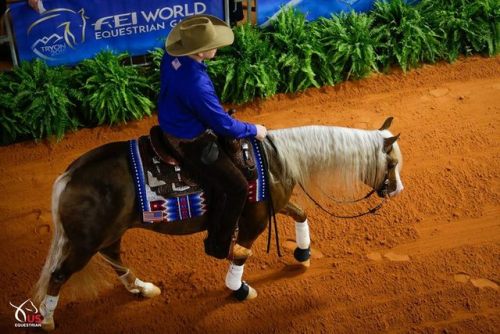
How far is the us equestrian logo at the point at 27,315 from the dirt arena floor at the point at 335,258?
0.35 feet

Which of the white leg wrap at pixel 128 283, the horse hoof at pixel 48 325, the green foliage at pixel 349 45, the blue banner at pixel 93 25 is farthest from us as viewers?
the green foliage at pixel 349 45

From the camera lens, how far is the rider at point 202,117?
187 inches

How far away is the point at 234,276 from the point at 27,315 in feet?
7.89

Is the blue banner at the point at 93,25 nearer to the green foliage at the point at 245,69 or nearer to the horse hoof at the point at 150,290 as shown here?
the green foliage at the point at 245,69

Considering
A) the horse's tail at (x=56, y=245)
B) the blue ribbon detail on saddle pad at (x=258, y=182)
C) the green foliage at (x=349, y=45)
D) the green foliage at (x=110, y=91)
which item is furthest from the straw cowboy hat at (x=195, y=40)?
the green foliage at (x=349, y=45)

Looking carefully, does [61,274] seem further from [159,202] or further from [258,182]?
[258,182]

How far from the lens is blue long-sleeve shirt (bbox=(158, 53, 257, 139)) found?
4734 millimetres

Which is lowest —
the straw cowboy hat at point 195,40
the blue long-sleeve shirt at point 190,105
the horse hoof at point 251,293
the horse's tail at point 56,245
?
the horse hoof at point 251,293

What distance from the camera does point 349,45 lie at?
9555mm

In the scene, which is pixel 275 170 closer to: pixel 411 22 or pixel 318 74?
pixel 318 74

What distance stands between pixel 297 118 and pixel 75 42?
12.4 feet

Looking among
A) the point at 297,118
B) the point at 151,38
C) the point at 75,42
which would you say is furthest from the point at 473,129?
the point at 75,42

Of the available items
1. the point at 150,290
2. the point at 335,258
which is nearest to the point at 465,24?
the point at 335,258

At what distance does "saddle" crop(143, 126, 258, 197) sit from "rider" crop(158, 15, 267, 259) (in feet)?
0.33
